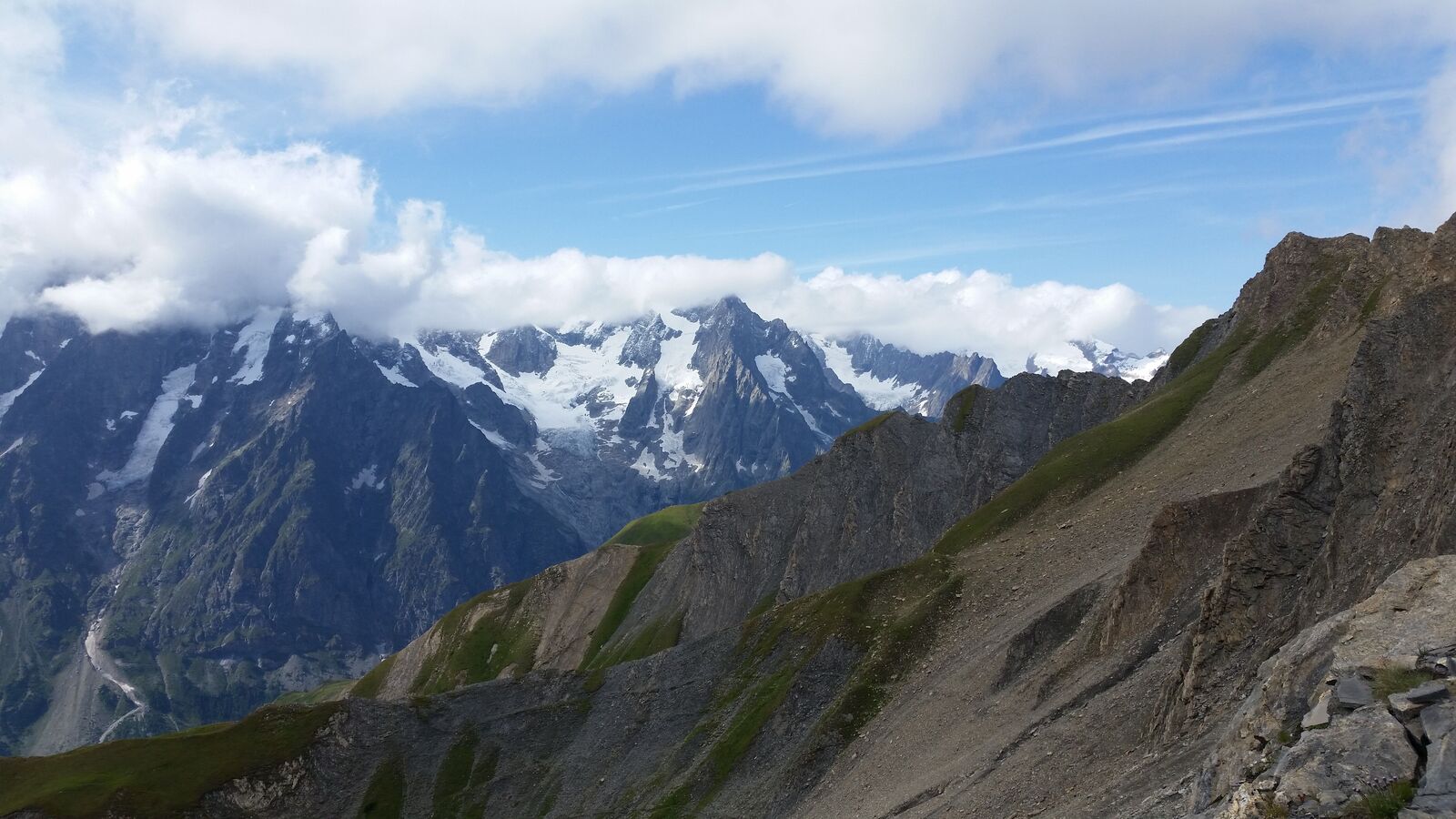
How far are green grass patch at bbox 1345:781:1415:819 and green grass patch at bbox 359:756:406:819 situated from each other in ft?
340

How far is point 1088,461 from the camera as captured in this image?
4109 inches

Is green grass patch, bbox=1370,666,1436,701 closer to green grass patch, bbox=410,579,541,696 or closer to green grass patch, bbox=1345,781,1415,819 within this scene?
green grass patch, bbox=1345,781,1415,819

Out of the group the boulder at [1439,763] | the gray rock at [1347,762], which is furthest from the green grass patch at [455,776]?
the boulder at [1439,763]

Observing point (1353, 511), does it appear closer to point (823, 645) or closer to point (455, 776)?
point (823, 645)

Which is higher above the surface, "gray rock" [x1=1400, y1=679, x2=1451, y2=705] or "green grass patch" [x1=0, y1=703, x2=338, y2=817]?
"green grass patch" [x1=0, y1=703, x2=338, y2=817]

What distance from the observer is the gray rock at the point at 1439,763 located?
64.4ft

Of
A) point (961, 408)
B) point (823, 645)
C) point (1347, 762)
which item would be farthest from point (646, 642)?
point (1347, 762)

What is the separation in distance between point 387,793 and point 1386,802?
106 m

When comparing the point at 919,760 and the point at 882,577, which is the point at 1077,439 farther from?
the point at 919,760

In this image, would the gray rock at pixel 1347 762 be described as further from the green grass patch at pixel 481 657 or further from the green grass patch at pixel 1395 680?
the green grass patch at pixel 481 657

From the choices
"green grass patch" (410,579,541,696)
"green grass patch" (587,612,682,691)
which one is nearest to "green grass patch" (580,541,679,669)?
"green grass patch" (587,612,682,691)

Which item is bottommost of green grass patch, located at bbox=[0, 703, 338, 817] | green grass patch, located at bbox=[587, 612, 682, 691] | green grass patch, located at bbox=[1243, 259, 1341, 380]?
green grass patch, located at bbox=[587, 612, 682, 691]

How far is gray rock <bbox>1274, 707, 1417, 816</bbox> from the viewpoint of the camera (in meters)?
20.9

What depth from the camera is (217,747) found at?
111 meters
